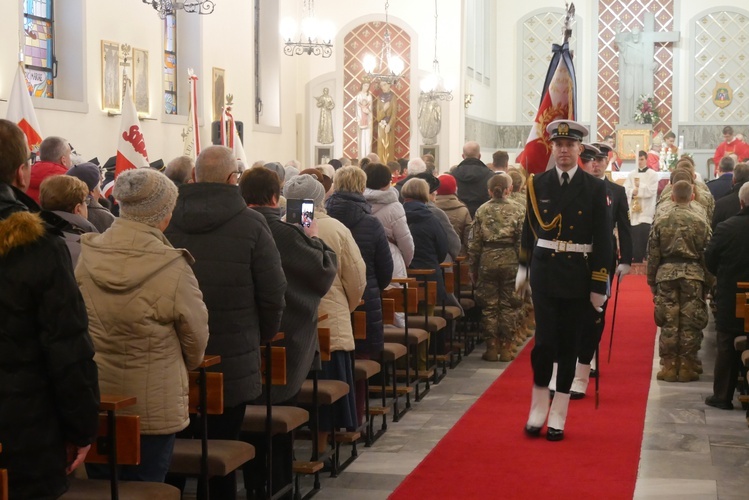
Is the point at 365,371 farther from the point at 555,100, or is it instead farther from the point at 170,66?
the point at 170,66

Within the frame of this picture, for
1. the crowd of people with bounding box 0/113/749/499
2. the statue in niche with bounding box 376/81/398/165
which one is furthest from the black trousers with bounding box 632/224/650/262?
the crowd of people with bounding box 0/113/749/499

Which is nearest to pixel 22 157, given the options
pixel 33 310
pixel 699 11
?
pixel 33 310

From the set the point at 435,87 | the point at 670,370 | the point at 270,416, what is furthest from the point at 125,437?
the point at 435,87

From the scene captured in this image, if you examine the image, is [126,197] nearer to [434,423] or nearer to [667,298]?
[434,423]

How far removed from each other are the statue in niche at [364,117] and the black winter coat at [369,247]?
42.2ft

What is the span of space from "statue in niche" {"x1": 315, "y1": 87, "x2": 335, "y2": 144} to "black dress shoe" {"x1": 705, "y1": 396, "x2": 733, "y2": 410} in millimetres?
13399

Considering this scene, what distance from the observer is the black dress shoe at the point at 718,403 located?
7.72m

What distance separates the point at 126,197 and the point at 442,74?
16953 mm

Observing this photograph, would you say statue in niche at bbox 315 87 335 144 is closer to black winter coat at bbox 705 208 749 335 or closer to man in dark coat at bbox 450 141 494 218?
man in dark coat at bbox 450 141 494 218

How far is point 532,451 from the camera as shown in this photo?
6426mm

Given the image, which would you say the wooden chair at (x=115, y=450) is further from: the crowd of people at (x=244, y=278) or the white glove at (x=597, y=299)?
the white glove at (x=597, y=299)

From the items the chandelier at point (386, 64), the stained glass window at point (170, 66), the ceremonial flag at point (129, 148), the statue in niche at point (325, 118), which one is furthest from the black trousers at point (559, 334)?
the statue in niche at point (325, 118)

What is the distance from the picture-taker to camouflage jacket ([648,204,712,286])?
8.38m

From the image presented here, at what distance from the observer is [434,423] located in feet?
23.9
